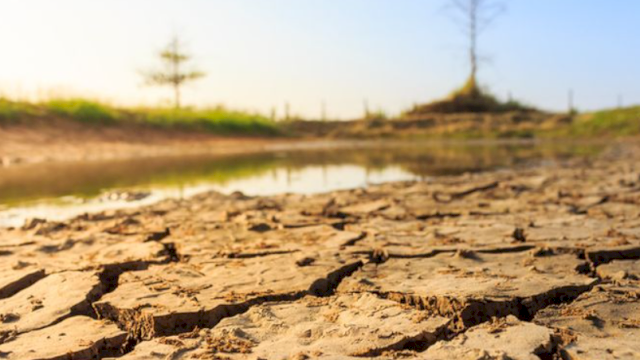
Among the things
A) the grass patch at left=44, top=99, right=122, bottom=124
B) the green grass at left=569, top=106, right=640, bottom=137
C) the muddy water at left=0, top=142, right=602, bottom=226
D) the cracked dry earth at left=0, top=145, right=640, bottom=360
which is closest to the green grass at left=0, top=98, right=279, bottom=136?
the grass patch at left=44, top=99, right=122, bottom=124

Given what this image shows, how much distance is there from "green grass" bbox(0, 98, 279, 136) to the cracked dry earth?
13011mm

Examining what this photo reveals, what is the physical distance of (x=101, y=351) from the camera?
2.09m

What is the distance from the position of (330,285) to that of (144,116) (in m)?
17.9

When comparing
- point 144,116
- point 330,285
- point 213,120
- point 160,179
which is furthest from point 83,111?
point 330,285

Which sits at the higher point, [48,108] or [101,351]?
[48,108]

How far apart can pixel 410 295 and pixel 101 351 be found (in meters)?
1.09

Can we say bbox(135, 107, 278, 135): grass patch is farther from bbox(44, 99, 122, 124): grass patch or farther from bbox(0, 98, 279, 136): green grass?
bbox(44, 99, 122, 124): grass patch

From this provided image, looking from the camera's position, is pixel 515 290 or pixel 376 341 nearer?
pixel 376 341

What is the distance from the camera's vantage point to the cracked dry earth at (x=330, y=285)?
Result: 2.02 m

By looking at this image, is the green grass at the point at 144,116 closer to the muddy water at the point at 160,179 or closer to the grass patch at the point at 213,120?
the grass patch at the point at 213,120

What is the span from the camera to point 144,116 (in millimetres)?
19734

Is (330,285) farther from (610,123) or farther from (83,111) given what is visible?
(610,123)

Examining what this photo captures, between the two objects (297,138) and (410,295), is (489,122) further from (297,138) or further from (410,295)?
(410,295)

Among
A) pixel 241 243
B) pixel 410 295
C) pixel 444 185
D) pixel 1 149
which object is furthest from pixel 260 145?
pixel 410 295
